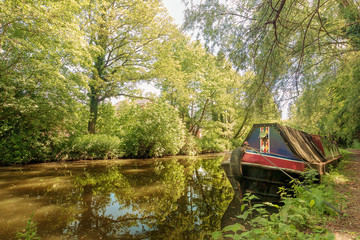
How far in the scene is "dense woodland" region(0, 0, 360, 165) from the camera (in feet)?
14.2

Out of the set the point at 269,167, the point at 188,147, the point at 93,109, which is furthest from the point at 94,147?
the point at 269,167

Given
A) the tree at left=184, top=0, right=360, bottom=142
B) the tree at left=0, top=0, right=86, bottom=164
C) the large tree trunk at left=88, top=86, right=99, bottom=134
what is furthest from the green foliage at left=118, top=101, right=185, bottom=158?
the tree at left=184, top=0, right=360, bottom=142

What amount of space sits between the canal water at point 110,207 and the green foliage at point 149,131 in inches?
281

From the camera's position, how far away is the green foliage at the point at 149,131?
14.4 m

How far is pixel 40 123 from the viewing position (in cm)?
959

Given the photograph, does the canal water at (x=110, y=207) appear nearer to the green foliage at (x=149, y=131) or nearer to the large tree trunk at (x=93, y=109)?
the green foliage at (x=149, y=131)

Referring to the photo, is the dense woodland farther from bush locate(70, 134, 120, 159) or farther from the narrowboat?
the narrowboat

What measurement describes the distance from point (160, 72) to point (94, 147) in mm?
7619

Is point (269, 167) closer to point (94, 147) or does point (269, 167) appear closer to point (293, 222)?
point (293, 222)

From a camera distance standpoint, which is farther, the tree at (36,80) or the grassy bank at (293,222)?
the tree at (36,80)

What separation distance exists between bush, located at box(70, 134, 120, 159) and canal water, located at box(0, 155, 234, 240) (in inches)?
174

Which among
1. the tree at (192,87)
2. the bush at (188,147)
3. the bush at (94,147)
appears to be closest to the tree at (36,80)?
the bush at (94,147)

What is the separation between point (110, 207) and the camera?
4484 mm

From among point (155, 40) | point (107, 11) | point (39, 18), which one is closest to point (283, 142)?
point (39, 18)
